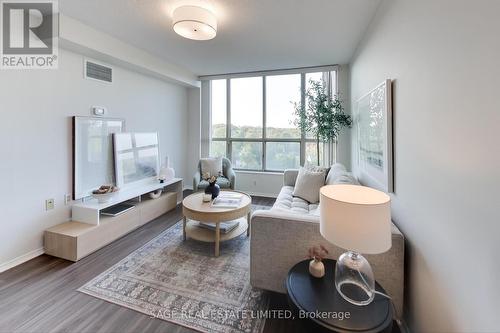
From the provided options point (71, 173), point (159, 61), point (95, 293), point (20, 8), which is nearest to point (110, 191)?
point (71, 173)

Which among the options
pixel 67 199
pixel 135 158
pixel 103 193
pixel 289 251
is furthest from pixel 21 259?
pixel 289 251

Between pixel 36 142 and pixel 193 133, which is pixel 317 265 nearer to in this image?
pixel 36 142

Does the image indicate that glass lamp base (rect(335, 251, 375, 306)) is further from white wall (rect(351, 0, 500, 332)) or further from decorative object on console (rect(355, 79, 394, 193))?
decorative object on console (rect(355, 79, 394, 193))

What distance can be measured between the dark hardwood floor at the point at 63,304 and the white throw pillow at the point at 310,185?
148cm

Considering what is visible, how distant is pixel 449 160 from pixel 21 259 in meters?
3.62

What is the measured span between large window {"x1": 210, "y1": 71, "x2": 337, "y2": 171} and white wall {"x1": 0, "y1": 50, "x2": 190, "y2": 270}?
235 centimetres

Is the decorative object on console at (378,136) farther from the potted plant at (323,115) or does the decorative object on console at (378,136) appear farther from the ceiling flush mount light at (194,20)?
the ceiling flush mount light at (194,20)

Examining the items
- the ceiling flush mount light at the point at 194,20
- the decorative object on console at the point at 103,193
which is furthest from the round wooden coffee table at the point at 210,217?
the ceiling flush mount light at the point at 194,20

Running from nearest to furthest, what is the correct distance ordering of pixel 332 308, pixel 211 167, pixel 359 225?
pixel 359 225
pixel 332 308
pixel 211 167

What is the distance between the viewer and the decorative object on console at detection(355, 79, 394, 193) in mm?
1822

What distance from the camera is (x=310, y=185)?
3.16 m

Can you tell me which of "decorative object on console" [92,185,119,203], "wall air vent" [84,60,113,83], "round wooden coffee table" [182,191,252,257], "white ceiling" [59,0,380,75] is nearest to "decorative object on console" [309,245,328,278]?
"round wooden coffee table" [182,191,252,257]

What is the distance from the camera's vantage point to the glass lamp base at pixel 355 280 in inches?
49.1

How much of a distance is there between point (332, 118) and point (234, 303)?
10.3ft
